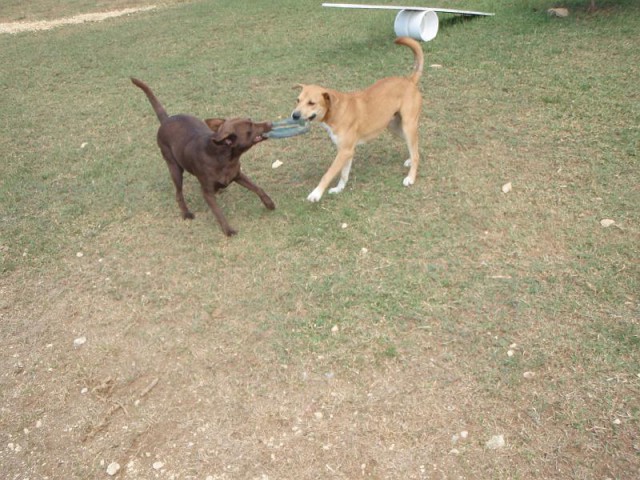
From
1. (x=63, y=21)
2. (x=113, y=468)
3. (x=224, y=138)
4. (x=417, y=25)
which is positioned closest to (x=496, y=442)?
(x=113, y=468)

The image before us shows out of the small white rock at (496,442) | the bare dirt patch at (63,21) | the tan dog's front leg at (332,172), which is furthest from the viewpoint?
the bare dirt patch at (63,21)

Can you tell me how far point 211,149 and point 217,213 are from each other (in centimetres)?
56

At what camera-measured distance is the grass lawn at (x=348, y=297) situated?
302 cm

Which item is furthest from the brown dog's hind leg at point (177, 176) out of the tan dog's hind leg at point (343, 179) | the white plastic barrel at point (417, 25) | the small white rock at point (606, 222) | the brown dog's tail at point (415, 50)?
the white plastic barrel at point (417, 25)

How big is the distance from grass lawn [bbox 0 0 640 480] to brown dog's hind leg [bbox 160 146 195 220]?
0.12 metres

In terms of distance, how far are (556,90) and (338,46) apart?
3.93m

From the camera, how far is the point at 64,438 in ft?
10.8

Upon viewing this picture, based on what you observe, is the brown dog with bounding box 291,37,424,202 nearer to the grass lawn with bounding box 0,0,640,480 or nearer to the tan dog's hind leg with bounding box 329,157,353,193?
the tan dog's hind leg with bounding box 329,157,353,193

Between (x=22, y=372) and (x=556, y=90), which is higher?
(x=556, y=90)

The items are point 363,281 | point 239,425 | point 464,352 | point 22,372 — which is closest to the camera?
point 239,425

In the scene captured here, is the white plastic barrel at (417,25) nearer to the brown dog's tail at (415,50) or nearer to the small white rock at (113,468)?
the brown dog's tail at (415,50)

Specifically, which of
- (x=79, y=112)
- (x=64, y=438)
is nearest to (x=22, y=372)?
(x=64, y=438)

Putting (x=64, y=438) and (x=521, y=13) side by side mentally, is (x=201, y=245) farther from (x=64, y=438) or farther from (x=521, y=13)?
(x=521, y=13)

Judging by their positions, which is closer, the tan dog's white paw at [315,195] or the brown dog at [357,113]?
the brown dog at [357,113]
